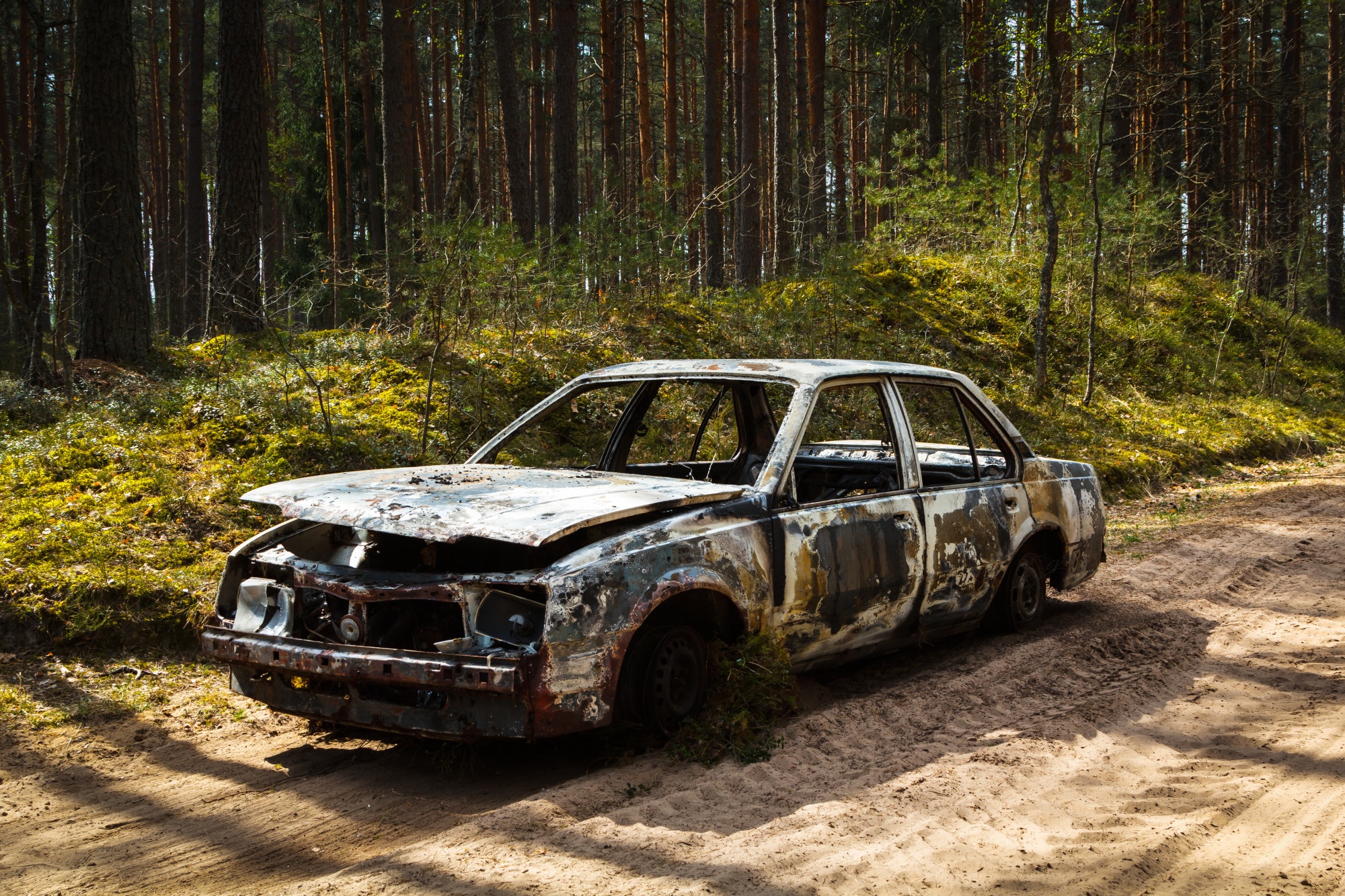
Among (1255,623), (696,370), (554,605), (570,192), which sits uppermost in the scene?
(570,192)

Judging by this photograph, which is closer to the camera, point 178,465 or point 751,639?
point 751,639

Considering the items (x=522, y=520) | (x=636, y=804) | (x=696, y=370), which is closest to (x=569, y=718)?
(x=636, y=804)

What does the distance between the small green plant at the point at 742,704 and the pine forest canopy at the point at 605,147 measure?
6.05 m

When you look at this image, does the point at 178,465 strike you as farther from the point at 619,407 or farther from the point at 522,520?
the point at 522,520

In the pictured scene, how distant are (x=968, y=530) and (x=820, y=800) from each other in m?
2.43

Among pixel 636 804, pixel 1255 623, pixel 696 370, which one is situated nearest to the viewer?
pixel 636 804

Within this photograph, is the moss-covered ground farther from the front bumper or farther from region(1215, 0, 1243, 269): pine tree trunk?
region(1215, 0, 1243, 269): pine tree trunk

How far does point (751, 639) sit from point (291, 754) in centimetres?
210

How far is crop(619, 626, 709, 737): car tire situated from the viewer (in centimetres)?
388

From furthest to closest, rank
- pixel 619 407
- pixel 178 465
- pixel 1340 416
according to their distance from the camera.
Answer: pixel 1340 416 → pixel 619 407 → pixel 178 465

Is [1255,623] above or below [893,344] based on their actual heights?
below

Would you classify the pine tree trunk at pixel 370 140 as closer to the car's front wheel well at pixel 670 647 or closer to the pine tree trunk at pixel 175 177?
the pine tree trunk at pixel 175 177

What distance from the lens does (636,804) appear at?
137 inches

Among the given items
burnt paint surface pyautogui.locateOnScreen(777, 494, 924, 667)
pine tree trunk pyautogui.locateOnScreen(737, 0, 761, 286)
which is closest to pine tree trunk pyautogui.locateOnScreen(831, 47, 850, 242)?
pine tree trunk pyautogui.locateOnScreen(737, 0, 761, 286)
